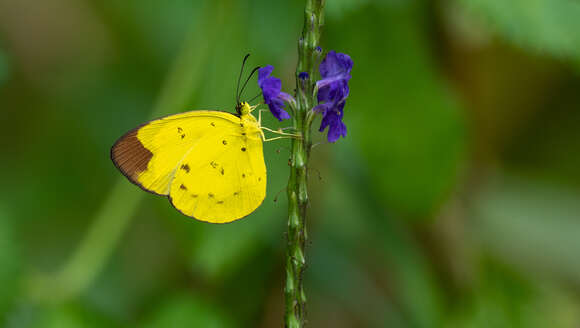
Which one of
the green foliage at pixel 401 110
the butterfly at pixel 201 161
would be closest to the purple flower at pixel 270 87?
the butterfly at pixel 201 161

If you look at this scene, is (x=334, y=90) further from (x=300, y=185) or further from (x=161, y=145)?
(x=161, y=145)

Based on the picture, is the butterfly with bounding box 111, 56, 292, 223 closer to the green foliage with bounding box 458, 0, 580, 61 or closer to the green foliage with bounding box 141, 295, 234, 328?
the green foliage with bounding box 141, 295, 234, 328

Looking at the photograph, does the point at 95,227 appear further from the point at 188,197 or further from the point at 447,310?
the point at 447,310

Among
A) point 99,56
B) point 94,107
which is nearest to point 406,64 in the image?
point 94,107

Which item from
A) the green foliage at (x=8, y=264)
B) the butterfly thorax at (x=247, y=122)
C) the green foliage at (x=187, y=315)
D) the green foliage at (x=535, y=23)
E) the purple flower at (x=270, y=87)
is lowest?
the green foliage at (x=187, y=315)

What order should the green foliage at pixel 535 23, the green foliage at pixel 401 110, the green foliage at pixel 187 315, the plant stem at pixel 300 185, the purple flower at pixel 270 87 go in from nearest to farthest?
the plant stem at pixel 300 185
the purple flower at pixel 270 87
the green foliage at pixel 535 23
the green foliage at pixel 187 315
the green foliage at pixel 401 110

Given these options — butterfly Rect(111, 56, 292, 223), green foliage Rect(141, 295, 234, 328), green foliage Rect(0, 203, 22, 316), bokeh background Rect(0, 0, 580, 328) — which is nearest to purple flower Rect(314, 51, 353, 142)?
butterfly Rect(111, 56, 292, 223)

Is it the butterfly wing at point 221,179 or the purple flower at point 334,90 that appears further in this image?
the butterfly wing at point 221,179

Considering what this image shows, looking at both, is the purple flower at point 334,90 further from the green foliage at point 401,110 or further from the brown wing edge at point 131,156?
the green foliage at point 401,110
